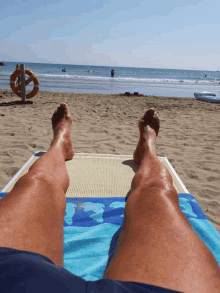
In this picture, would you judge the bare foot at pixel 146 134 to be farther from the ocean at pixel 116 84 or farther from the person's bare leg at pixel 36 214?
the ocean at pixel 116 84

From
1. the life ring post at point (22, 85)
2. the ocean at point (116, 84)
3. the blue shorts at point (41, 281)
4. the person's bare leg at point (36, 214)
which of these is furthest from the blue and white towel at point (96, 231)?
the ocean at point (116, 84)

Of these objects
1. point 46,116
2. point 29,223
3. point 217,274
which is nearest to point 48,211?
point 29,223

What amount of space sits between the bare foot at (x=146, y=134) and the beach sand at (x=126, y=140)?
59 centimetres

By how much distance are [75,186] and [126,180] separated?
44cm

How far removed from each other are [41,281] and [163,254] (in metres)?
0.40

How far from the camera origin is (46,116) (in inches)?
186

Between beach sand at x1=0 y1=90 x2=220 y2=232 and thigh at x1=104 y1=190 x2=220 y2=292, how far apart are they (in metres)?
0.99

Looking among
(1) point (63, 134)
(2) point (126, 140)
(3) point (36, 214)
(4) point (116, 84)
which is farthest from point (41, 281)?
(4) point (116, 84)

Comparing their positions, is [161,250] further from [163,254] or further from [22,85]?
[22,85]

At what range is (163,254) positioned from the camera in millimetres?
699

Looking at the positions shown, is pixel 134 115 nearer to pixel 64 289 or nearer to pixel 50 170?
pixel 50 170

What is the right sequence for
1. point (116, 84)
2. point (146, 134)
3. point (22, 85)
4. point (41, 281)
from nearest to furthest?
point (41, 281) < point (146, 134) < point (22, 85) < point (116, 84)

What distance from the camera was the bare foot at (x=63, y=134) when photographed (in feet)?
5.81

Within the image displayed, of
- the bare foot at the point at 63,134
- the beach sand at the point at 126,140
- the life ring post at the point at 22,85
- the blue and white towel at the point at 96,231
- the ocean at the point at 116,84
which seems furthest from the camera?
the ocean at the point at 116,84
